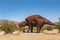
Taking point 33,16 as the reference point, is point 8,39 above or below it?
below

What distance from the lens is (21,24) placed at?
21.1 meters

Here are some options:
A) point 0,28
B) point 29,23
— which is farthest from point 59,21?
point 0,28

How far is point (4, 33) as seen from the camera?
18.7m

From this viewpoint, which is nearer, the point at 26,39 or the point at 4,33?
the point at 26,39

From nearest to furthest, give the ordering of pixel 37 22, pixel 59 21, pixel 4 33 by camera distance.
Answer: pixel 4 33 → pixel 37 22 → pixel 59 21

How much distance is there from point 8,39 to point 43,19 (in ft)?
22.6

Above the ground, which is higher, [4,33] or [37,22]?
[37,22]

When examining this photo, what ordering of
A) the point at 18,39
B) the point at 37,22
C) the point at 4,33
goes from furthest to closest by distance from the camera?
1. the point at 37,22
2. the point at 4,33
3. the point at 18,39

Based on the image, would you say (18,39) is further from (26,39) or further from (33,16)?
(33,16)

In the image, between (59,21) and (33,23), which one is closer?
(33,23)

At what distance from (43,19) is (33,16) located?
50.5 inches

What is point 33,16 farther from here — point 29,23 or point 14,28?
point 14,28

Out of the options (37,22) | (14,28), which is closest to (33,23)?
(37,22)

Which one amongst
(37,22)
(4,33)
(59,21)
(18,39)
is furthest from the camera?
(59,21)
